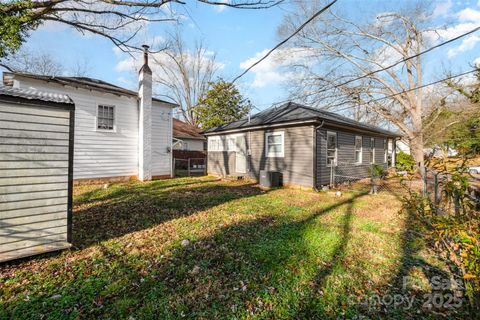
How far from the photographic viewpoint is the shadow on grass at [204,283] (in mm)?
2391

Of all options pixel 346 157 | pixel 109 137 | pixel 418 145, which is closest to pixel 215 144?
pixel 109 137

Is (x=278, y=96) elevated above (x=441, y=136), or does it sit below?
above

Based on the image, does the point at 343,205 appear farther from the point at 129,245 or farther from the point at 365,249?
the point at 129,245

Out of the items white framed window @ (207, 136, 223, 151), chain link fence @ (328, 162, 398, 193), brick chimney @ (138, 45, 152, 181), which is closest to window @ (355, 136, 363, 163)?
chain link fence @ (328, 162, 398, 193)

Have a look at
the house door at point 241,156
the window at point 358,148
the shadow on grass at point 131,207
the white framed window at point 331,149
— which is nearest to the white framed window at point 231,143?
the house door at point 241,156

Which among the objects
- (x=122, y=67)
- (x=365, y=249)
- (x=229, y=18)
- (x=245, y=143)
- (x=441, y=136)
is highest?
(x=122, y=67)

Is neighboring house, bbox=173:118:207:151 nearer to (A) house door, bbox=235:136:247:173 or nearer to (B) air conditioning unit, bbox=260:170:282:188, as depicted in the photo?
(A) house door, bbox=235:136:247:173

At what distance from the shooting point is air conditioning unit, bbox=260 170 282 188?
10.1m

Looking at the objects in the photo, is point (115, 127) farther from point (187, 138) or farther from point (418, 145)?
point (418, 145)

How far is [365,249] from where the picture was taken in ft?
13.0

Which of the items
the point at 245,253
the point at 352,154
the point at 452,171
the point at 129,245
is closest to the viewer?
the point at 452,171

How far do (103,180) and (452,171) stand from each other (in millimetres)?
11491

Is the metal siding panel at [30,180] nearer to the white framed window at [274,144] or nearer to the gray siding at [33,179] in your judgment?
the gray siding at [33,179]

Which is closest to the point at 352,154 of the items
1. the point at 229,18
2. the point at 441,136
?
the point at 229,18
